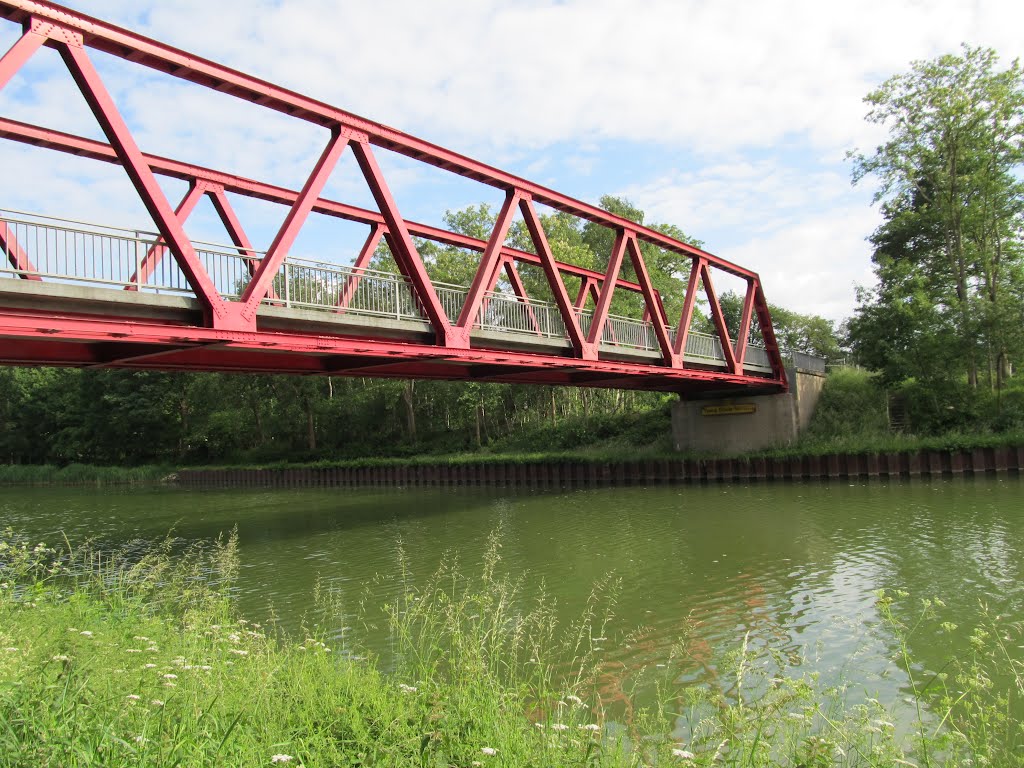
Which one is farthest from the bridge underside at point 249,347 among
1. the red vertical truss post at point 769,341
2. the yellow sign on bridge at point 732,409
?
the red vertical truss post at point 769,341

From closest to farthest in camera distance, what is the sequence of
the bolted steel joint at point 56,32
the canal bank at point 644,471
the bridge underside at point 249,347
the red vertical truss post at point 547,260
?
the bolted steel joint at point 56,32 → the bridge underside at point 249,347 → the red vertical truss post at point 547,260 → the canal bank at point 644,471

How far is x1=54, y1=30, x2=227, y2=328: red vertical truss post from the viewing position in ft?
35.5

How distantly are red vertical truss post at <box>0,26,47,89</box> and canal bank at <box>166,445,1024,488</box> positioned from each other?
28048 millimetres

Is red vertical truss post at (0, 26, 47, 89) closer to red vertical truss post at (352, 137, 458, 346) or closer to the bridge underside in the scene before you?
the bridge underside

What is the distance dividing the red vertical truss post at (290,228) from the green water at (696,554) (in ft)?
17.0

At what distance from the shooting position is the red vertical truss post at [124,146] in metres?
10.8

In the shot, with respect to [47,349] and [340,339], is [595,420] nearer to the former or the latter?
[340,339]

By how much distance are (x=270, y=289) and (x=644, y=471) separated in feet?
75.2

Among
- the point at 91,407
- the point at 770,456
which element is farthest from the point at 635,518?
the point at 91,407

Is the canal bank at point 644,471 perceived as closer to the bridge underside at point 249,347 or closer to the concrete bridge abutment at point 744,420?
the concrete bridge abutment at point 744,420

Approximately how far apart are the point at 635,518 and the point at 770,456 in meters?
13.5

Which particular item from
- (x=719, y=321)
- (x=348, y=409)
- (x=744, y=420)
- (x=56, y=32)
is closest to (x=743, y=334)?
→ (x=719, y=321)

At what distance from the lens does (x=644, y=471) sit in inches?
1363

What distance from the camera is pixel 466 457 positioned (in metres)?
43.4
